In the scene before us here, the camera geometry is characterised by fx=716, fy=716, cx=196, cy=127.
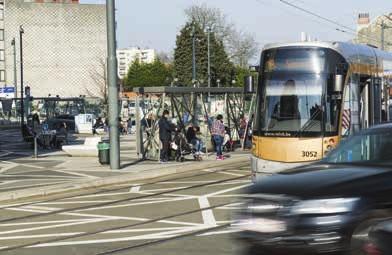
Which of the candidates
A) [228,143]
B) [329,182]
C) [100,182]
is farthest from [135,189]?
[228,143]

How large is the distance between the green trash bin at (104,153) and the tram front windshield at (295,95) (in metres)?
→ 8.81

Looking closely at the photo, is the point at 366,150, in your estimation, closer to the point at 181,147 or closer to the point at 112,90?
the point at 112,90

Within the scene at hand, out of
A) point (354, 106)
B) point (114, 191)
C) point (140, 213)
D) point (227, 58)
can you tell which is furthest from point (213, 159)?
point (227, 58)

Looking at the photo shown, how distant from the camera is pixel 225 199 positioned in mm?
14586

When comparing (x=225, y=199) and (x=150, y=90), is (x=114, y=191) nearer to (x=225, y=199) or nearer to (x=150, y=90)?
(x=225, y=199)

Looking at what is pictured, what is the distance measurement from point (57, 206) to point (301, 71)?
18.8 ft

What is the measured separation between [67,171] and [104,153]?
1680mm

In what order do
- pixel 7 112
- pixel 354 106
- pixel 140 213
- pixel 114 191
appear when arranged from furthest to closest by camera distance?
pixel 7 112
pixel 114 191
pixel 354 106
pixel 140 213

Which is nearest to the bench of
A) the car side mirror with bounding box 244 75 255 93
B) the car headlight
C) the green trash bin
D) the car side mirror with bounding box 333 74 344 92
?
the green trash bin

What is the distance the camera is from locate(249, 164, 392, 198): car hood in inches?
244

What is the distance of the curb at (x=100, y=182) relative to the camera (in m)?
16.4

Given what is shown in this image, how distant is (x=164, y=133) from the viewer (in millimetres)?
23438

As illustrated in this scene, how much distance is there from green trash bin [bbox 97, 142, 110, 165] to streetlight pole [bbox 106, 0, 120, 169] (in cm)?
151

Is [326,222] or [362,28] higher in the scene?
[362,28]
